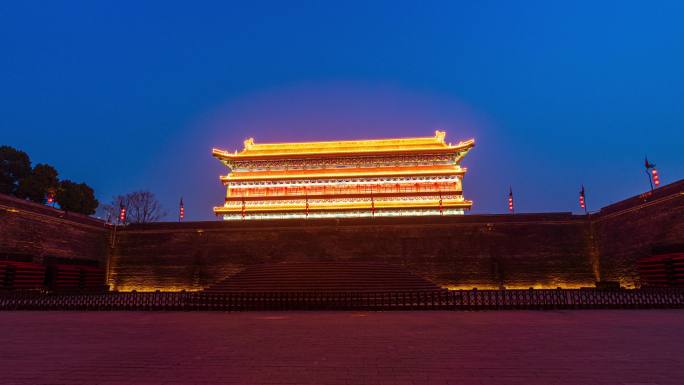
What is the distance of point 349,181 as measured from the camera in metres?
37.9

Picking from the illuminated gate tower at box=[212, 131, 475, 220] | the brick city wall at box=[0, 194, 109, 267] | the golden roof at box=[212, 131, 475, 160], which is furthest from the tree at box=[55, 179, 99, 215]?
the golden roof at box=[212, 131, 475, 160]

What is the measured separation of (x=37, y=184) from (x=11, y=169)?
7.23 feet

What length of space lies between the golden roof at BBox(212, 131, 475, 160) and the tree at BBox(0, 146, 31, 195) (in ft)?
47.9

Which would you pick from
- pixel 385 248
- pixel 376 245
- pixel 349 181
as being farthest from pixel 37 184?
pixel 385 248

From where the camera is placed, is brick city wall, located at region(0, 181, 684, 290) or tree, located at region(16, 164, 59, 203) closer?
brick city wall, located at region(0, 181, 684, 290)

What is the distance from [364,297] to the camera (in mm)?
13477

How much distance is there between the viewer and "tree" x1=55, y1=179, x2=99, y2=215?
3248 centimetres

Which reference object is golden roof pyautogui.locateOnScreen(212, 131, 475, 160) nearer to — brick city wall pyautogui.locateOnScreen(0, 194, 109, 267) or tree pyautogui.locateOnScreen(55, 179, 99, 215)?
tree pyautogui.locateOnScreen(55, 179, 99, 215)

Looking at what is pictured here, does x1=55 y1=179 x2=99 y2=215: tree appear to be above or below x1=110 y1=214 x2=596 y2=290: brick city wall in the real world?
above

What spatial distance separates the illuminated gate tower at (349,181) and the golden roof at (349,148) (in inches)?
3.7
